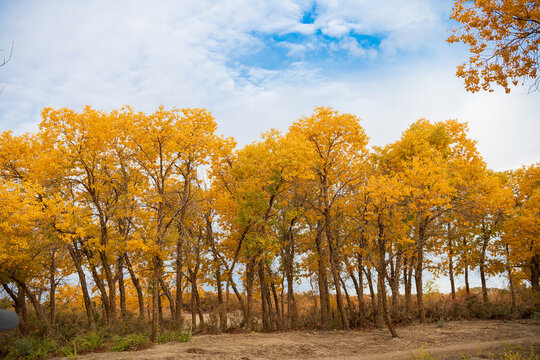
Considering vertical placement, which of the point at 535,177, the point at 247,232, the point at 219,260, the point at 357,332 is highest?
the point at 535,177

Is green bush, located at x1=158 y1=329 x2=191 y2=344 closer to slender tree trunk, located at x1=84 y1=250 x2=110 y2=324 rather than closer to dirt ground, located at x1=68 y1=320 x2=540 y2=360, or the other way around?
dirt ground, located at x1=68 y1=320 x2=540 y2=360

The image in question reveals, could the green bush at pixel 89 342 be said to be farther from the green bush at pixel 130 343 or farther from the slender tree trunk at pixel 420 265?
the slender tree trunk at pixel 420 265

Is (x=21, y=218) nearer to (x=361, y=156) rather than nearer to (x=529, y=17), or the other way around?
(x=361, y=156)

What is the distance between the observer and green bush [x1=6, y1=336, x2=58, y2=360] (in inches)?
498

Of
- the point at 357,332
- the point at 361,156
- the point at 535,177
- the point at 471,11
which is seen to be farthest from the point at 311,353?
the point at 535,177

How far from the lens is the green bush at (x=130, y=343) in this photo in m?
13.2

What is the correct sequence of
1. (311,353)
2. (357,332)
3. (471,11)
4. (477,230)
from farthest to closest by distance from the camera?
(477,230) < (357,332) < (311,353) < (471,11)

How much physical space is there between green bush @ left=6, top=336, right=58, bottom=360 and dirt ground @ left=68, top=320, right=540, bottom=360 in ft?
6.34

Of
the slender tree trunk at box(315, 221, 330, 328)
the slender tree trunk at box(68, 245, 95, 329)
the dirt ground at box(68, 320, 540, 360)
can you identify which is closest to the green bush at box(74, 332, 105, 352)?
the dirt ground at box(68, 320, 540, 360)

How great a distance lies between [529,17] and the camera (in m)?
7.70

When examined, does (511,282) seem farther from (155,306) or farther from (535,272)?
(155,306)

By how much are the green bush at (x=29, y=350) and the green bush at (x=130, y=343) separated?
205 centimetres

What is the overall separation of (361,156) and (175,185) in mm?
8887

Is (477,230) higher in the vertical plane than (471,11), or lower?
lower
